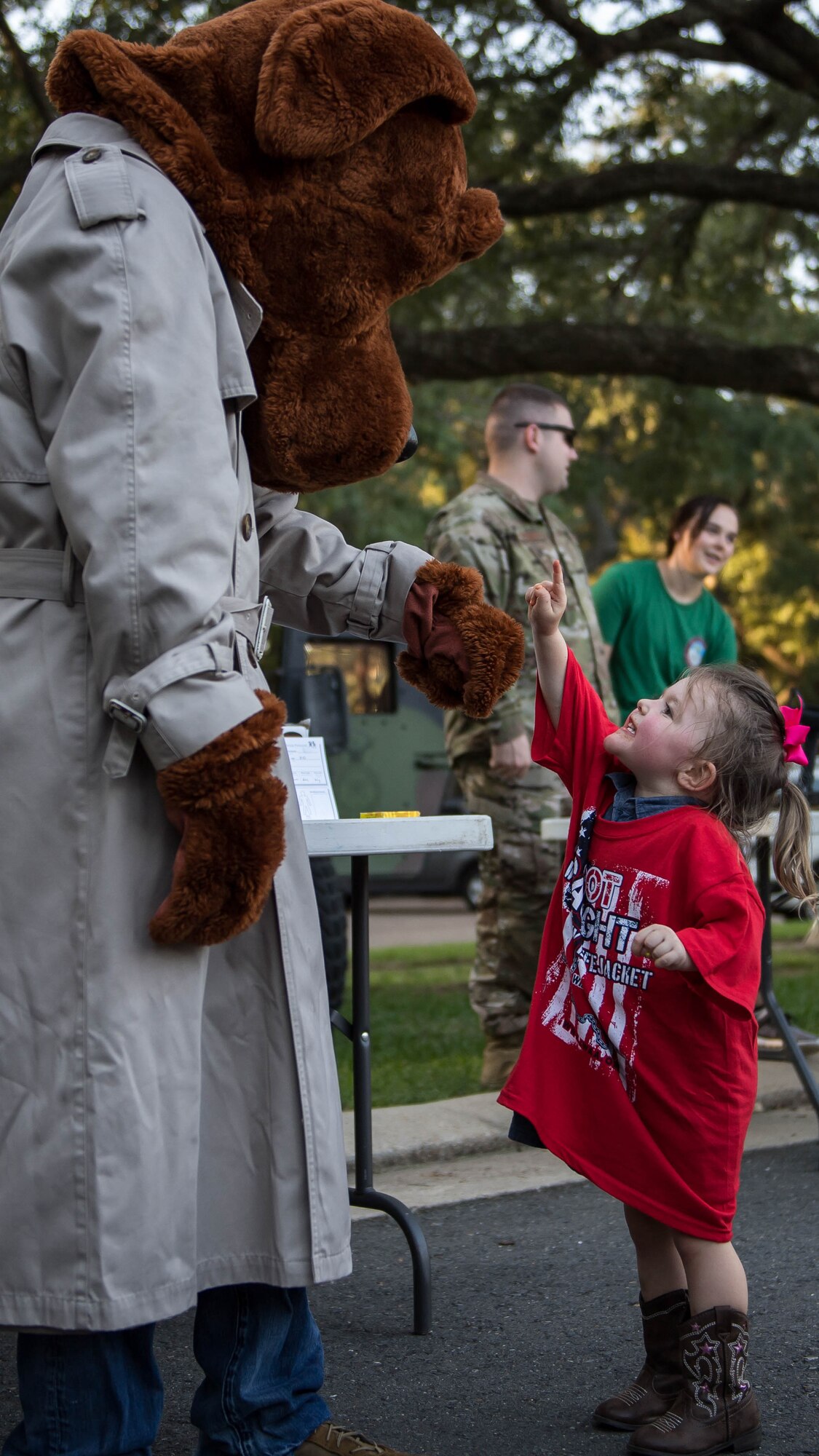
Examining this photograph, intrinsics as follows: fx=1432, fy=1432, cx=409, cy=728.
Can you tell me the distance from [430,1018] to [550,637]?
4680 mm

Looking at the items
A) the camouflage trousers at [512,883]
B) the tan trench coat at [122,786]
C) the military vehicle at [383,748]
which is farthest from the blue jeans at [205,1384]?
the military vehicle at [383,748]

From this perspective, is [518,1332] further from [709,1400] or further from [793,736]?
[793,736]

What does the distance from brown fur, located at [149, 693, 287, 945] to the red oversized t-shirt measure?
77cm

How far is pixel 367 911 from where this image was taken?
3129 millimetres

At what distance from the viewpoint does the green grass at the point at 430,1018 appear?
5207 millimetres

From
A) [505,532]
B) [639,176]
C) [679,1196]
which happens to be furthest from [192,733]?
[639,176]

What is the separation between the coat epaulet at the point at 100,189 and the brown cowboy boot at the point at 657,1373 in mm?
1875

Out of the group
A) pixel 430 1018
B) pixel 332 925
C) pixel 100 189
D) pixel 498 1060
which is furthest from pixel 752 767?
pixel 430 1018

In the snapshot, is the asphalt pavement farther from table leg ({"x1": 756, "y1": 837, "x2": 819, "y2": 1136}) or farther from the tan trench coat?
the tan trench coat

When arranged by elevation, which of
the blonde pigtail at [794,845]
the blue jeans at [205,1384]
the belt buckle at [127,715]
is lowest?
the blue jeans at [205,1384]

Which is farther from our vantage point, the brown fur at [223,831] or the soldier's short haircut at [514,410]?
the soldier's short haircut at [514,410]

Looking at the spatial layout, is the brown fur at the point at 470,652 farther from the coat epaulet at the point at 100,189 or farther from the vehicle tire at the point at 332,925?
the vehicle tire at the point at 332,925

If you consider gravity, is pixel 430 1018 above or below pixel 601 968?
below

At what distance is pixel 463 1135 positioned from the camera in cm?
420
